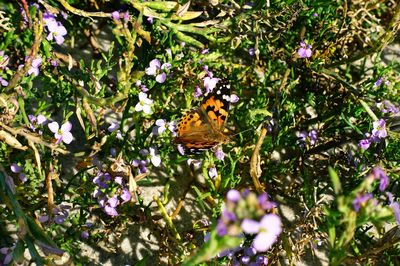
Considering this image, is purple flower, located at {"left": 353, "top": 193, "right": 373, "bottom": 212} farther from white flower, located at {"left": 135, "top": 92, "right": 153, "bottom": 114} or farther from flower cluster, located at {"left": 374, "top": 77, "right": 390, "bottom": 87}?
flower cluster, located at {"left": 374, "top": 77, "right": 390, "bottom": 87}

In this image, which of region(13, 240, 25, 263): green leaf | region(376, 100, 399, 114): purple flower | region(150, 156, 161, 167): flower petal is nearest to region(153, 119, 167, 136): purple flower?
region(150, 156, 161, 167): flower petal

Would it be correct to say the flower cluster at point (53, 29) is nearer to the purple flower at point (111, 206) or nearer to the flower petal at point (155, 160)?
the flower petal at point (155, 160)

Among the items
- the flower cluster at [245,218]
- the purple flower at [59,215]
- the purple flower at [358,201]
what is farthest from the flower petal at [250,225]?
the purple flower at [59,215]

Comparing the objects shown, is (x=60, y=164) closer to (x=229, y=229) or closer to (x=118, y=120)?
(x=118, y=120)

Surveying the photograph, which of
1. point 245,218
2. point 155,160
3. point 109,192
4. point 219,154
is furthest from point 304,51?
point 245,218

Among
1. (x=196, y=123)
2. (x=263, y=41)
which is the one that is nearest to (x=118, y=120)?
(x=196, y=123)

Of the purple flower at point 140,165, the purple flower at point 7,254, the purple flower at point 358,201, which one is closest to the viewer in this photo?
the purple flower at point 358,201
